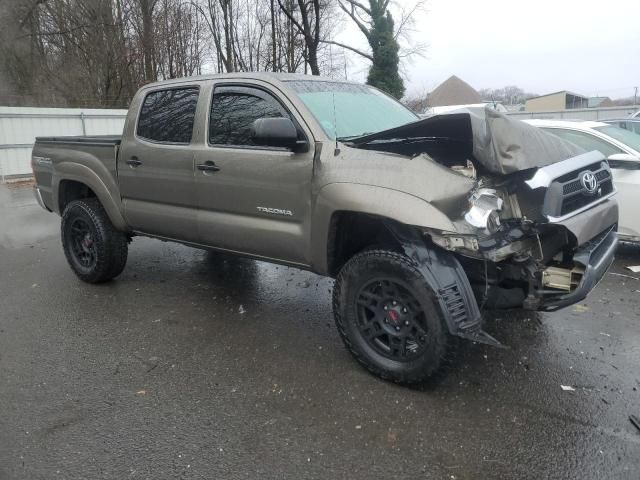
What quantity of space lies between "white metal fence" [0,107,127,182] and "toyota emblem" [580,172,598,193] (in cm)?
1506

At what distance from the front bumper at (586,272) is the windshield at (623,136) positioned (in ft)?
10.8

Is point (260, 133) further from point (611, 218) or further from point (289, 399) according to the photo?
point (611, 218)

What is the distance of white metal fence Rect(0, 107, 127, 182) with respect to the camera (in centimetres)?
1415

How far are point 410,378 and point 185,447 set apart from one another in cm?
138

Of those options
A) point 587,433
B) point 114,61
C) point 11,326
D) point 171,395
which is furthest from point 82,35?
point 587,433

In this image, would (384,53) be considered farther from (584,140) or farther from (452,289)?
(452,289)

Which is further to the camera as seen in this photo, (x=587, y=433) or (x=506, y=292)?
(x=506, y=292)

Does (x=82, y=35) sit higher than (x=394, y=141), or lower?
higher

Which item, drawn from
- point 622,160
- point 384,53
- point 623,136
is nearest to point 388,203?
point 622,160

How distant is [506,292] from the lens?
3211 millimetres

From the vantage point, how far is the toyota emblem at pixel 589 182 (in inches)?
129

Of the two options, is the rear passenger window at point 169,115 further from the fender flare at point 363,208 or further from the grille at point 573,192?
the grille at point 573,192

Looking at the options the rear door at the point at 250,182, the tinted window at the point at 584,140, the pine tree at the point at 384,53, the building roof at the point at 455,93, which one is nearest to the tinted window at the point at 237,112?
the rear door at the point at 250,182

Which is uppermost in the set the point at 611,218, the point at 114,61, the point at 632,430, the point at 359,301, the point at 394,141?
the point at 114,61
